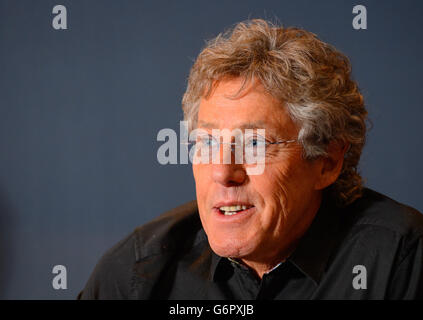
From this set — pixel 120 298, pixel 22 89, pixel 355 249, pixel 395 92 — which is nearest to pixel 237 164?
pixel 355 249

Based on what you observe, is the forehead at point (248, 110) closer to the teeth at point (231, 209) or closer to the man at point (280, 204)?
the man at point (280, 204)

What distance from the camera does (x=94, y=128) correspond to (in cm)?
232

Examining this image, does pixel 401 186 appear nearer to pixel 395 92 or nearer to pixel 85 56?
pixel 395 92

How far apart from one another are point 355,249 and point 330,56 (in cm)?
61

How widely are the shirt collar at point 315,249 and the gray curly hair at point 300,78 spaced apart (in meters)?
0.09

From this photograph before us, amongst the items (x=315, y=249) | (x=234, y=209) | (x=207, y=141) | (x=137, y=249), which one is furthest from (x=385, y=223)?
(x=137, y=249)

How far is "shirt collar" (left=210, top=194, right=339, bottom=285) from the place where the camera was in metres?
1.41

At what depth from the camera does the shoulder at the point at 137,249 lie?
158cm

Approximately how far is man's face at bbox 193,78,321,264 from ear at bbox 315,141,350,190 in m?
0.08

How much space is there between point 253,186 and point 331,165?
32cm

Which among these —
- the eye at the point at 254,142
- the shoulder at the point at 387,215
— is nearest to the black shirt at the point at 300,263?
the shoulder at the point at 387,215
